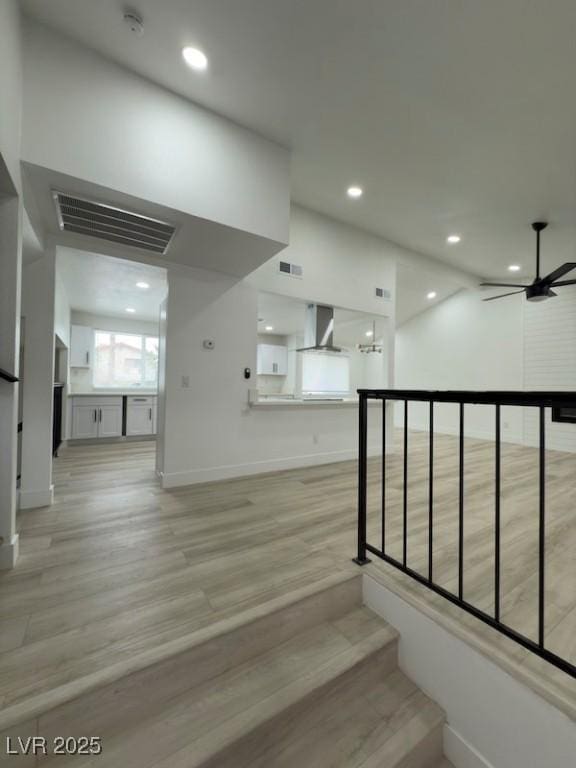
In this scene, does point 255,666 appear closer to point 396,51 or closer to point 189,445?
point 189,445

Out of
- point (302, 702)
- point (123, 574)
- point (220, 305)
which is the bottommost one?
point (302, 702)

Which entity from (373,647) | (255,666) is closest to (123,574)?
(255,666)

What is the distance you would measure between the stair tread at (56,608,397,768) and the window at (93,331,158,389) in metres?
6.28

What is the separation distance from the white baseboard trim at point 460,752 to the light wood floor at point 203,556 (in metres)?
0.45

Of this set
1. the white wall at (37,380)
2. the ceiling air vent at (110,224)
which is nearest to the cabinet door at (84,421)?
the white wall at (37,380)

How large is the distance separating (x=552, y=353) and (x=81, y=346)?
873 cm

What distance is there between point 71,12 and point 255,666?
3.65 metres

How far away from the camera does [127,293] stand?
492cm

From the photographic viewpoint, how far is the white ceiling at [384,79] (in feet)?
6.25

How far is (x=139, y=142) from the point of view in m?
2.22

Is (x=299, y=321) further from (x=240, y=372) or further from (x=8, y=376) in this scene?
(x=8, y=376)

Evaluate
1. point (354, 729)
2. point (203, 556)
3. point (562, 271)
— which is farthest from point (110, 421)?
point (562, 271)

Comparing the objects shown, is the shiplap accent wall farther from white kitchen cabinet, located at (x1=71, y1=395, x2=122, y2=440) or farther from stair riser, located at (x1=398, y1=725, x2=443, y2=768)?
white kitchen cabinet, located at (x1=71, y1=395, x2=122, y2=440)

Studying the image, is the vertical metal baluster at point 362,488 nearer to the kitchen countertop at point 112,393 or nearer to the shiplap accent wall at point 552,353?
the kitchen countertop at point 112,393
